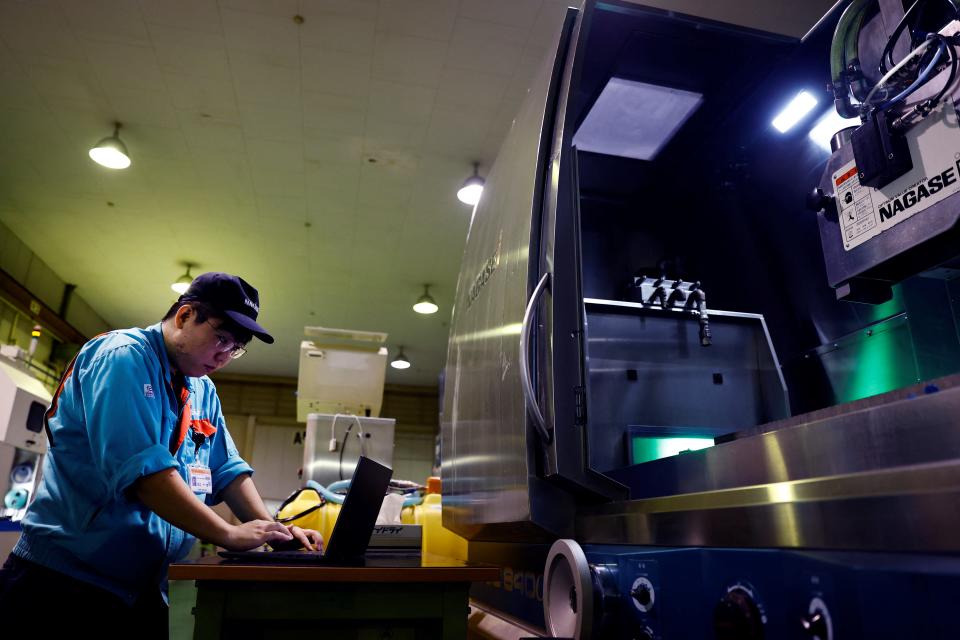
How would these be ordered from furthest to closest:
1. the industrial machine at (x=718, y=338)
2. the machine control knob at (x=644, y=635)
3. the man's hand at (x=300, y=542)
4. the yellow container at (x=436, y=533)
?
1. the yellow container at (x=436, y=533)
2. the man's hand at (x=300, y=542)
3. the machine control knob at (x=644, y=635)
4. the industrial machine at (x=718, y=338)

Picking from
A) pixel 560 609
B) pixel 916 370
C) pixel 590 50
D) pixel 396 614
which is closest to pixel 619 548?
pixel 560 609

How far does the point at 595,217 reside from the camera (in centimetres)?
204

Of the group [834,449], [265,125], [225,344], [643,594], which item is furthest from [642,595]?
[265,125]

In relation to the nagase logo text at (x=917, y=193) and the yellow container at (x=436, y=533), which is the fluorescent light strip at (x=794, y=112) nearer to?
the nagase logo text at (x=917, y=193)

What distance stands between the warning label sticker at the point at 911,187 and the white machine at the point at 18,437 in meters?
5.46

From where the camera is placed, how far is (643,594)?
85 cm

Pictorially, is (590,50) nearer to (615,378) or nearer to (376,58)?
(615,378)

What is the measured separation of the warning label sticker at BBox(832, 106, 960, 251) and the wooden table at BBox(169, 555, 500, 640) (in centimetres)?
85

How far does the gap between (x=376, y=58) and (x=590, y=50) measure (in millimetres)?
2672

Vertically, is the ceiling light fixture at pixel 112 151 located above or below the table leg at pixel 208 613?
above

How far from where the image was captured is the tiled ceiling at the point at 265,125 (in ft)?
12.0

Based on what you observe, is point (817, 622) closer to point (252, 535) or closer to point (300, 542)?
point (252, 535)

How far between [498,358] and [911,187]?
834mm

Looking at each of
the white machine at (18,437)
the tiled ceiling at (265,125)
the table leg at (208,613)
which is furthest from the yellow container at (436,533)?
the white machine at (18,437)
